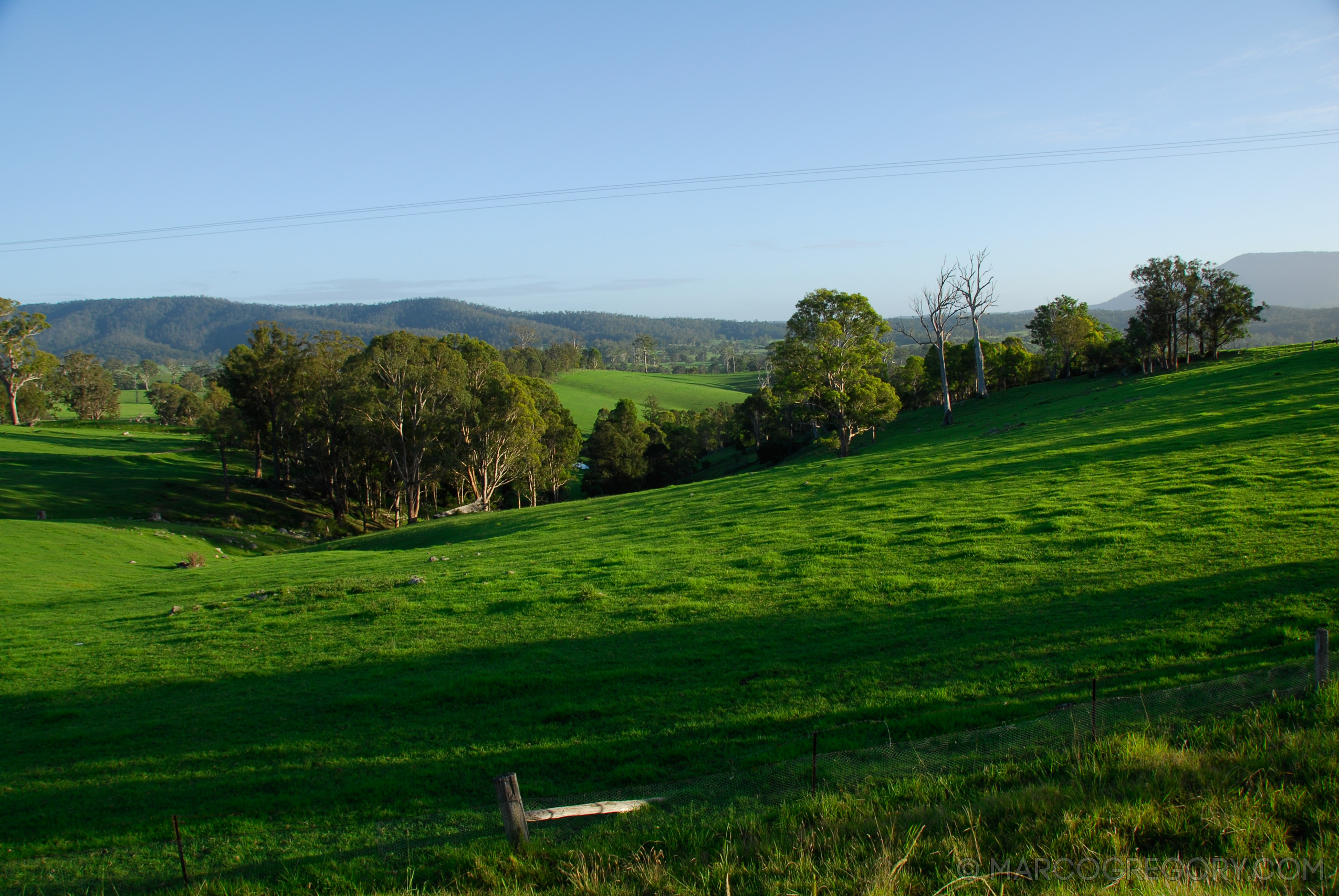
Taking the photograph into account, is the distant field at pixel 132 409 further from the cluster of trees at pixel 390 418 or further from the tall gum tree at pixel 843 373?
the tall gum tree at pixel 843 373

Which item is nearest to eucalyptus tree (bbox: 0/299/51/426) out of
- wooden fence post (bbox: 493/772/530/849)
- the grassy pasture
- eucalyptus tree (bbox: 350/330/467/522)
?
the grassy pasture

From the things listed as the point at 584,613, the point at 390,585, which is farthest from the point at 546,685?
the point at 390,585

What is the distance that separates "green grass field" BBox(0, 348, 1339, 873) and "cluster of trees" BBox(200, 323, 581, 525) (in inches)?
1016

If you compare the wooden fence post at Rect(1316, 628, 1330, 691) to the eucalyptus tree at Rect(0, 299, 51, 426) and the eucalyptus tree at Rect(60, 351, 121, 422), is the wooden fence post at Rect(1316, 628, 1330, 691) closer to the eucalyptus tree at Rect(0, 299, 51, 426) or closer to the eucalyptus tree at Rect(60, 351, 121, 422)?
the eucalyptus tree at Rect(0, 299, 51, 426)

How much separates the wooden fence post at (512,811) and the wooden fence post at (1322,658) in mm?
7727

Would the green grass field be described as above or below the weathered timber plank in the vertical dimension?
below

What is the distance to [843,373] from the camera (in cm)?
4866

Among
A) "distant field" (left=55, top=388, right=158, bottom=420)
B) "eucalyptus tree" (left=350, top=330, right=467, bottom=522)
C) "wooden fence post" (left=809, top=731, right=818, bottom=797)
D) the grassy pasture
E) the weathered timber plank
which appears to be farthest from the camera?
"distant field" (left=55, top=388, right=158, bottom=420)

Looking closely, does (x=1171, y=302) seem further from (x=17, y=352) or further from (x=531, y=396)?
(x=17, y=352)

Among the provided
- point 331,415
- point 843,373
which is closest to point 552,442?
point 331,415

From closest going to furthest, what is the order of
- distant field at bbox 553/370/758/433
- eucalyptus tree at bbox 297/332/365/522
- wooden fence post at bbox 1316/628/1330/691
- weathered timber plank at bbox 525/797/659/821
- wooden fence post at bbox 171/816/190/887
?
wooden fence post at bbox 171/816/190/887 → weathered timber plank at bbox 525/797/659/821 → wooden fence post at bbox 1316/628/1330/691 → eucalyptus tree at bbox 297/332/365/522 → distant field at bbox 553/370/758/433

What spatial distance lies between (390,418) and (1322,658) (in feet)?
165

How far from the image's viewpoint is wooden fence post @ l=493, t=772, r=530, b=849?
5.98 meters

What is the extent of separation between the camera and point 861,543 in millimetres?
17469
